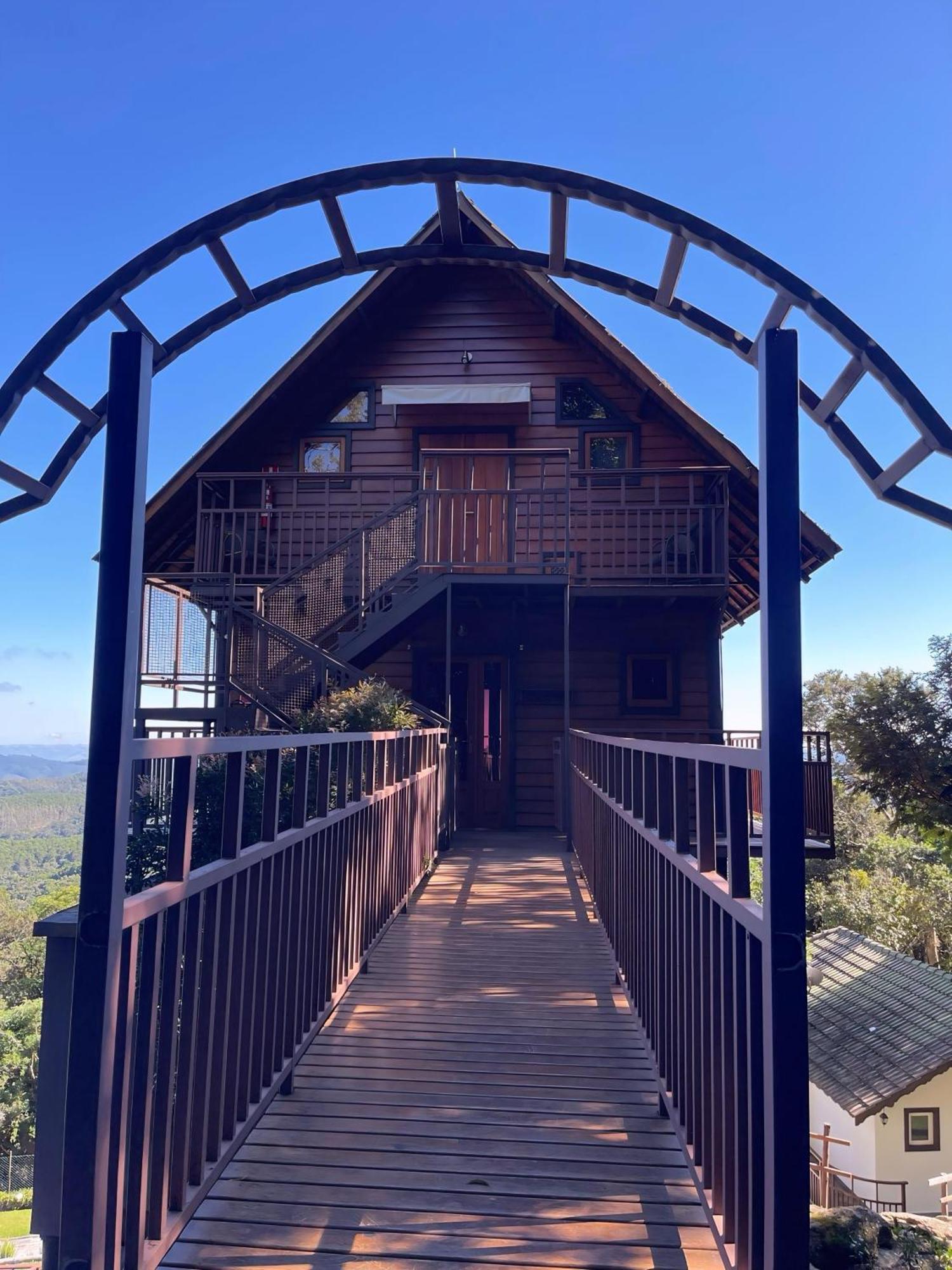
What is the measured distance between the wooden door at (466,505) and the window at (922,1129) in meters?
14.0

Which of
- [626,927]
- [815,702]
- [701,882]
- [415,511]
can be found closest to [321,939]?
[626,927]

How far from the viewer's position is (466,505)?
38.4 ft

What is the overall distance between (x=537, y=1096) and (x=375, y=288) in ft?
41.1

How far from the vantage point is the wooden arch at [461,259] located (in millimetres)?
3105

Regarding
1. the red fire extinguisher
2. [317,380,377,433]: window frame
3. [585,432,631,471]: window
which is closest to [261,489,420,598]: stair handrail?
the red fire extinguisher

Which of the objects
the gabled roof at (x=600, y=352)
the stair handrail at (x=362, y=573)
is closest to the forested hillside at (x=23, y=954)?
the stair handrail at (x=362, y=573)

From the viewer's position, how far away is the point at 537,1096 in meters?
3.39

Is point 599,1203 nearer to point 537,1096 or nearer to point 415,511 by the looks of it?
point 537,1096

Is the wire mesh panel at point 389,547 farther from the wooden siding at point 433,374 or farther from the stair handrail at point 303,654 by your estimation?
the wooden siding at point 433,374

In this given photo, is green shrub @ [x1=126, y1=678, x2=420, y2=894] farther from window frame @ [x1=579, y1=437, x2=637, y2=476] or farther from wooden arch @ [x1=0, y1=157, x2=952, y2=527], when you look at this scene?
window frame @ [x1=579, y1=437, x2=637, y2=476]

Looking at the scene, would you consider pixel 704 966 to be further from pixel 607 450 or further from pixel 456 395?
pixel 607 450

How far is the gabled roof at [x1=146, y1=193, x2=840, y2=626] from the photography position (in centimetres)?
1259

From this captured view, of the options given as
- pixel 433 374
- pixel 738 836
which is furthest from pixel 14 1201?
pixel 738 836

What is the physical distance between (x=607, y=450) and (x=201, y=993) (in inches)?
492
